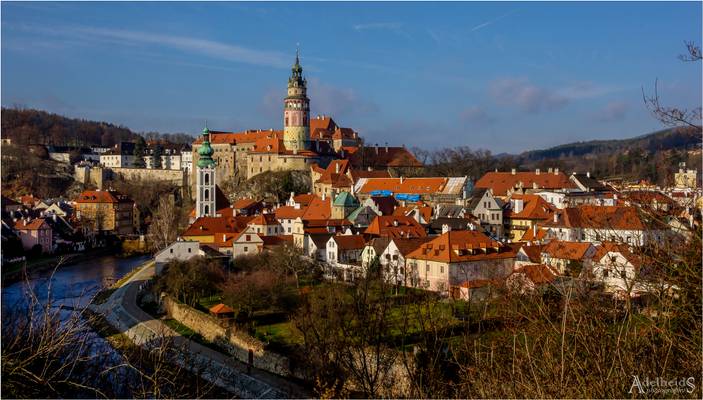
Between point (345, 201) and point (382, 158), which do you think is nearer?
point (345, 201)

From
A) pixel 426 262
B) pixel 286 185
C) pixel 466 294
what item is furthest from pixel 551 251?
pixel 286 185

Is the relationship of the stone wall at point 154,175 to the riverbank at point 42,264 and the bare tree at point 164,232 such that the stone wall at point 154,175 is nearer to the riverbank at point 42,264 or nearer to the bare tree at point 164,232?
the bare tree at point 164,232

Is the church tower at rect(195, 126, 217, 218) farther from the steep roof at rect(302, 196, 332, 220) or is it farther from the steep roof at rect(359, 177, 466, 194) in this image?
the steep roof at rect(359, 177, 466, 194)

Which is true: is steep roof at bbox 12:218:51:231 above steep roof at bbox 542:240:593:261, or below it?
below

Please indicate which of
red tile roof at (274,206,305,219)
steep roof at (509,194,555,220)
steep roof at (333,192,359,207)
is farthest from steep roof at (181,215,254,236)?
steep roof at (509,194,555,220)

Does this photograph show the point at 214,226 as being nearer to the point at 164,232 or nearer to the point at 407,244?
the point at 164,232

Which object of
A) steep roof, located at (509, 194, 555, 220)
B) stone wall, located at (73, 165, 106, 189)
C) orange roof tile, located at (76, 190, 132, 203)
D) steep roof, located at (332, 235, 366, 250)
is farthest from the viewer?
stone wall, located at (73, 165, 106, 189)

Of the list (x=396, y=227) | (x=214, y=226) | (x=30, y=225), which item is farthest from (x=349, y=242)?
(x=30, y=225)
